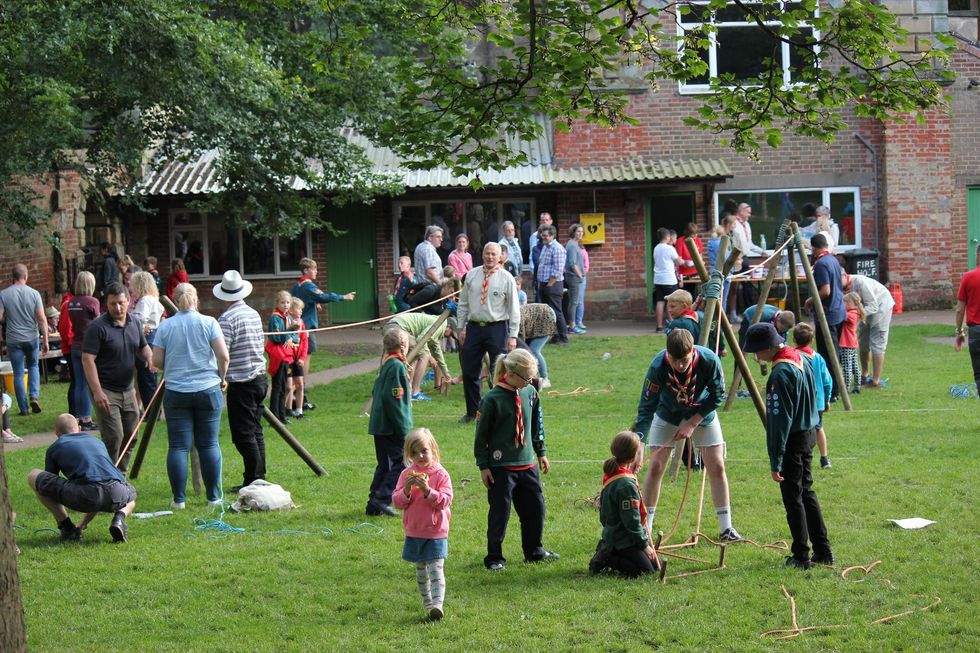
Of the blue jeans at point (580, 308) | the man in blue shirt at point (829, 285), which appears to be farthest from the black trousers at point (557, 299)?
the man in blue shirt at point (829, 285)

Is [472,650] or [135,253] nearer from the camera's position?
[472,650]

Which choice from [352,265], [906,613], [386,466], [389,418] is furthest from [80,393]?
[352,265]

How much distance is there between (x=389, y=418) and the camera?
9727 millimetres

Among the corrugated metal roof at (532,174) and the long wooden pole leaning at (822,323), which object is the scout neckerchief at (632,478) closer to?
the long wooden pole leaning at (822,323)

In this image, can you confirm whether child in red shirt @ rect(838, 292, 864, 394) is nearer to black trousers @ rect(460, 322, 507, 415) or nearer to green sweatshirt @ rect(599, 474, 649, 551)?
black trousers @ rect(460, 322, 507, 415)

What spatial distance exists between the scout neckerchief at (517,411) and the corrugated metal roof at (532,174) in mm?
15618

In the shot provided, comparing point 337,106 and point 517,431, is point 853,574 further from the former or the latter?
point 337,106

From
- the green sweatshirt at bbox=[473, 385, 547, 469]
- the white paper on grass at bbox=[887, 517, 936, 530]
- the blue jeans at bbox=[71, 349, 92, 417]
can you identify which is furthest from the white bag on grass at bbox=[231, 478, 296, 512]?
the blue jeans at bbox=[71, 349, 92, 417]

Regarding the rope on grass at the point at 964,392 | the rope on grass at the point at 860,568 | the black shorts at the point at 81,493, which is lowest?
the rope on grass at the point at 860,568

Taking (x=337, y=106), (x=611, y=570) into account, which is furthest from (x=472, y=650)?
(x=337, y=106)

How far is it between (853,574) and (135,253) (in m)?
20.9

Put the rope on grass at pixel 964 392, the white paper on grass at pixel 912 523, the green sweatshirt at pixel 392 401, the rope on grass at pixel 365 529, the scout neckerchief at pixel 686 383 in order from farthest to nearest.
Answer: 1. the rope on grass at pixel 964 392
2. the green sweatshirt at pixel 392 401
3. the rope on grass at pixel 365 529
4. the white paper on grass at pixel 912 523
5. the scout neckerchief at pixel 686 383

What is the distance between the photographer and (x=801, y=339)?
1000 centimetres

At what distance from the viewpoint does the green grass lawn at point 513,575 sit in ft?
22.7
